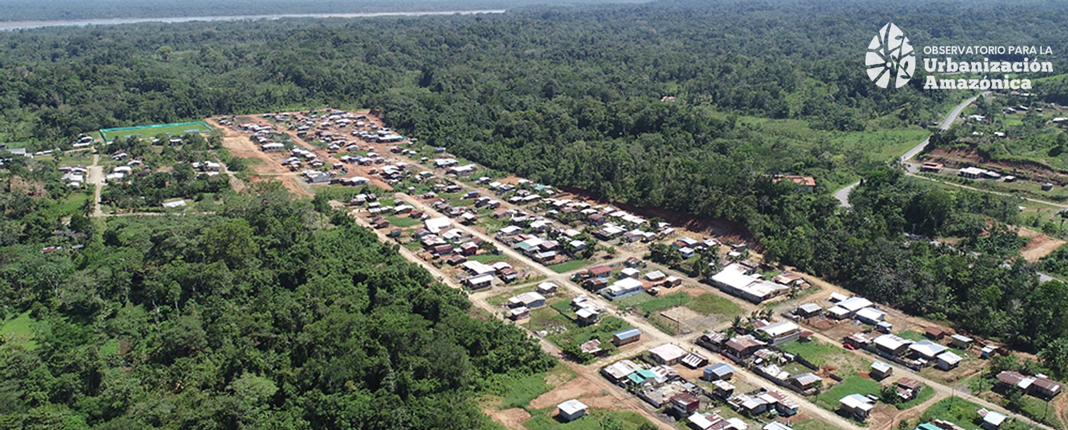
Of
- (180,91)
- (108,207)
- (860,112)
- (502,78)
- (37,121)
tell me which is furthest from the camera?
(502,78)

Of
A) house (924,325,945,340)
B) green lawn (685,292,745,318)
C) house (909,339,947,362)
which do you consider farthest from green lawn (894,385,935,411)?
green lawn (685,292,745,318)

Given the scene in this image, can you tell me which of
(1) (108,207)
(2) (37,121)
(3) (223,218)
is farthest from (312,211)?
(2) (37,121)

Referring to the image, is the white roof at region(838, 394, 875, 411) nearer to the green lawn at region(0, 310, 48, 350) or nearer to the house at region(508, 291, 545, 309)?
the house at region(508, 291, 545, 309)

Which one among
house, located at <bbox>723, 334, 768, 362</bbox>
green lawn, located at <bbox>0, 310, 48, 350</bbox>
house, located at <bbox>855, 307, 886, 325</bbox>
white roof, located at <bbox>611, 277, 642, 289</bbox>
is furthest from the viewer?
white roof, located at <bbox>611, 277, 642, 289</bbox>

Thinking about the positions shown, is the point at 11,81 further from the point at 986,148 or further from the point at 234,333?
the point at 986,148

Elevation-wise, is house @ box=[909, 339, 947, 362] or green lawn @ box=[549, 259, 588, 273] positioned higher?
house @ box=[909, 339, 947, 362]

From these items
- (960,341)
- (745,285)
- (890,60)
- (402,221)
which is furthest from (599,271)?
(890,60)
